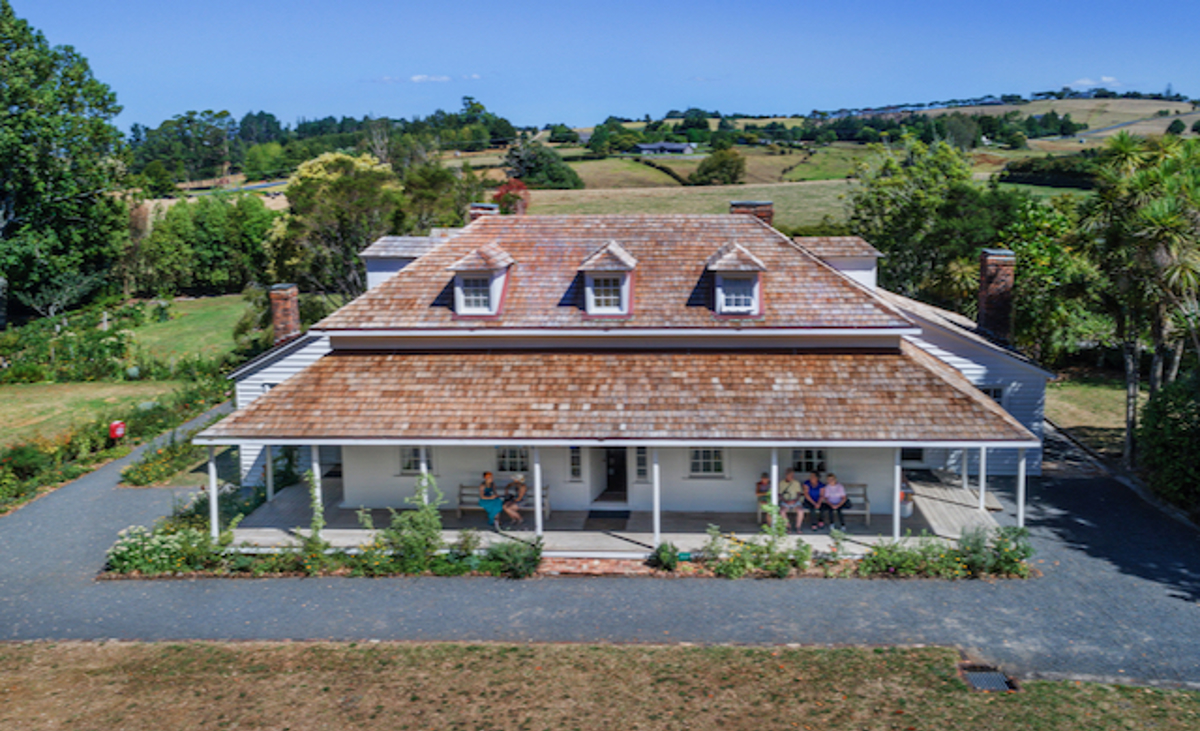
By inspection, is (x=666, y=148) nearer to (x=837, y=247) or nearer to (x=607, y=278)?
(x=837, y=247)

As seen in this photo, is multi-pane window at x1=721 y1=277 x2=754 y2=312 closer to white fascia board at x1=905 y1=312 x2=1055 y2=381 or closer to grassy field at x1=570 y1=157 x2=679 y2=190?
white fascia board at x1=905 y1=312 x2=1055 y2=381

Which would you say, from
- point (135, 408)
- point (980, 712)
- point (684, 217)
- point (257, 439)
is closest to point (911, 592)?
point (980, 712)

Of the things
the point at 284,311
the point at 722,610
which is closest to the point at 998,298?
the point at 722,610

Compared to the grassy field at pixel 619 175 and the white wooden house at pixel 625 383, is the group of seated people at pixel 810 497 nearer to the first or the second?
the white wooden house at pixel 625 383

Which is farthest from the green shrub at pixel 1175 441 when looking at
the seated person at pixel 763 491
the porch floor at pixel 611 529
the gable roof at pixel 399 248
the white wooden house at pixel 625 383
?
the gable roof at pixel 399 248

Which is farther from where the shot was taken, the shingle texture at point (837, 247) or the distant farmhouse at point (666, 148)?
the distant farmhouse at point (666, 148)
